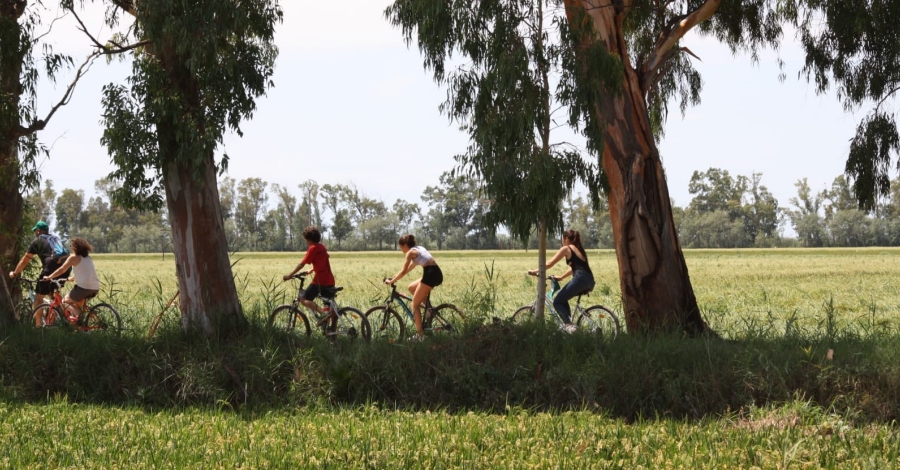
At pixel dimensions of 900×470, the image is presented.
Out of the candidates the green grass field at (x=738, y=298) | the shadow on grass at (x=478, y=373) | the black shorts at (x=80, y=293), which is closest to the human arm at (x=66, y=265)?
the black shorts at (x=80, y=293)

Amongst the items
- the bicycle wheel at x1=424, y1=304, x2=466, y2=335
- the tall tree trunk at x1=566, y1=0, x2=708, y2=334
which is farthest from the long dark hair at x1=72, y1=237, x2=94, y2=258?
the tall tree trunk at x1=566, y1=0, x2=708, y2=334

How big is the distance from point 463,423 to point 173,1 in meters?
7.06

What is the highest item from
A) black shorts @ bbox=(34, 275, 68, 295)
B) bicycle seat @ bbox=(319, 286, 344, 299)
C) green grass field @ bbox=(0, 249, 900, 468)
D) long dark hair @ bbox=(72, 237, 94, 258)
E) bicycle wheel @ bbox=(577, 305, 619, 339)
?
long dark hair @ bbox=(72, 237, 94, 258)

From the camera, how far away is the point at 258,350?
10.9m

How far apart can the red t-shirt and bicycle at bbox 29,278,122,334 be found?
10.5ft

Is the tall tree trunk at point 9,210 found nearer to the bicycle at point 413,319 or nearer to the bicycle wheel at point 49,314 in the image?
the bicycle wheel at point 49,314

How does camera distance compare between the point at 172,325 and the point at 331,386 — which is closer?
the point at 331,386

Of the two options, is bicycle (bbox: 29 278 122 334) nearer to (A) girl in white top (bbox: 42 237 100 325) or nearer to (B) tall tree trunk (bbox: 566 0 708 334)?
(A) girl in white top (bbox: 42 237 100 325)

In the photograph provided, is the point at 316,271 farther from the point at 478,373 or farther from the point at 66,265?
the point at 66,265

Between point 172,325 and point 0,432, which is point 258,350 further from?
point 0,432

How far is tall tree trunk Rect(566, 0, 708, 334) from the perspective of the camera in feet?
44.0

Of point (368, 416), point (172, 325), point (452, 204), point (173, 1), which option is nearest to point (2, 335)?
point (172, 325)

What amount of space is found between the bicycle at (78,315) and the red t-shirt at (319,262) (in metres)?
3.19

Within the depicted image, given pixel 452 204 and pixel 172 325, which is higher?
pixel 452 204
